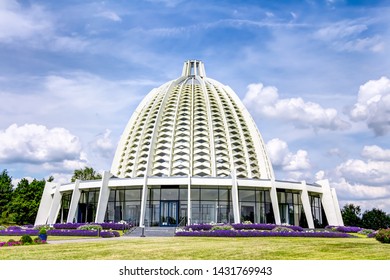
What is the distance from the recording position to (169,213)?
53.2 m

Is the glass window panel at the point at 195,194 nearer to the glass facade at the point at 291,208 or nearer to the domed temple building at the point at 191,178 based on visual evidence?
the domed temple building at the point at 191,178

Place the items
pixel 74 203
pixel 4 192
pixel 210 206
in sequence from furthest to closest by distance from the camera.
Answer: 1. pixel 4 192
2. pixel 74 203
3. pixel 210 206

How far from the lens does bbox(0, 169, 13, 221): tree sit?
77569 mm

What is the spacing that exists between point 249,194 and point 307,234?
1611 centimetres

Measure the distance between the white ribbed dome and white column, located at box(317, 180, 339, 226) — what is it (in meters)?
7.97

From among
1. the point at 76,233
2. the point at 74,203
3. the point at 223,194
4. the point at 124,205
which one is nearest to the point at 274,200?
the point at 223,194

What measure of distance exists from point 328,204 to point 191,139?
2035cm

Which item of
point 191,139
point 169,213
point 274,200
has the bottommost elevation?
point 169,213

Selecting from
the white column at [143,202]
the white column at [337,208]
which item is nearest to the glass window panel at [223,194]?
the white column at [143,202]

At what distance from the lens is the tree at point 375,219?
70812mm

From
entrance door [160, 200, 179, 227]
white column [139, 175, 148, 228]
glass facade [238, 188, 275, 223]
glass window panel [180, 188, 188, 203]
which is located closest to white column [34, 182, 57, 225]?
white column [139, 175, 148, 228]

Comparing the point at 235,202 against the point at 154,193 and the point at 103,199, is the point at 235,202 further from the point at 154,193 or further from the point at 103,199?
the point at 103,199

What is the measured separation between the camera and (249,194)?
Result: 5444 cm
